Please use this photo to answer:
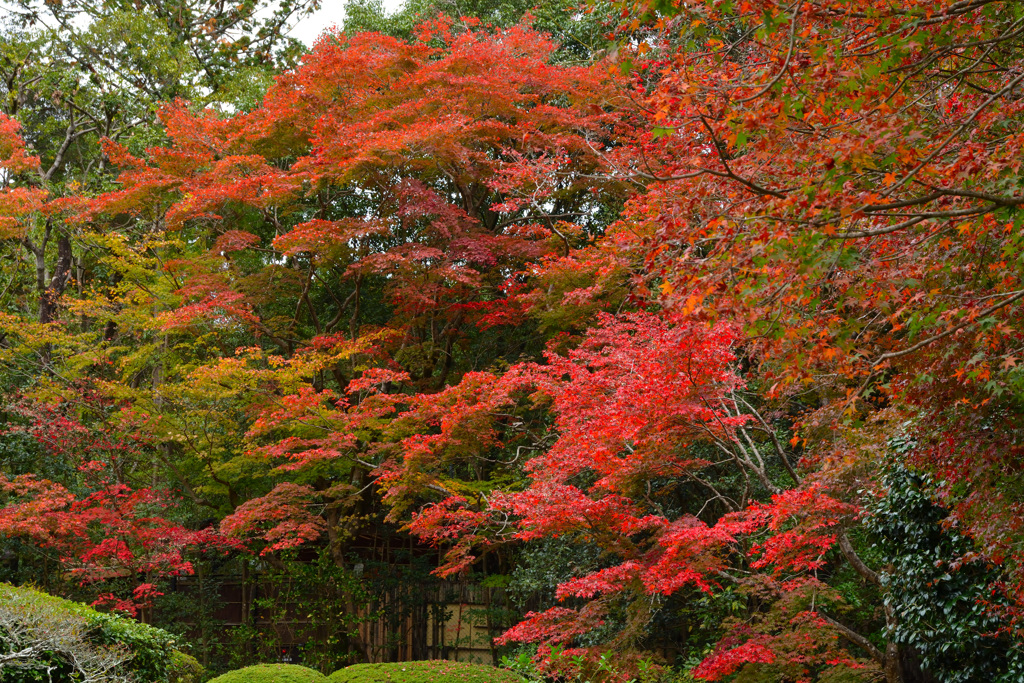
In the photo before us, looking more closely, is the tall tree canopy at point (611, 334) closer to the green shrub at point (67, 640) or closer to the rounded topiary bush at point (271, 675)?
the rounded topiary bush at point (271, 675)

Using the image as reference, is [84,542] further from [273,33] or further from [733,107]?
[733,107]

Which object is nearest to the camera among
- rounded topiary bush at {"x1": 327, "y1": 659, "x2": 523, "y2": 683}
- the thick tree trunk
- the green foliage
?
the green foliage

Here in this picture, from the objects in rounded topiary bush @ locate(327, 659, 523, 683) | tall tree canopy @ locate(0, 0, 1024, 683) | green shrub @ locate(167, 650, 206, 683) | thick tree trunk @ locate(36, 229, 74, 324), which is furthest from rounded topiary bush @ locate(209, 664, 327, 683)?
thick tree trunk @ locate(36, 229, 74, 324)

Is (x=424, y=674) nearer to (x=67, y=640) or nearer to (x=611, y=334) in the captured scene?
(x=67, y=640)

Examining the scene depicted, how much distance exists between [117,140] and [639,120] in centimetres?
960

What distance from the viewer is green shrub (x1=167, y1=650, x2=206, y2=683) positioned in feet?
27.0

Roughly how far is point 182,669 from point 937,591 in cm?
740

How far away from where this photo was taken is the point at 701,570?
7.13 metres

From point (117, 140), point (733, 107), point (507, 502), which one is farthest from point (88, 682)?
point (117, 140)

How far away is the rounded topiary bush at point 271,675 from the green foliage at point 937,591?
496cm

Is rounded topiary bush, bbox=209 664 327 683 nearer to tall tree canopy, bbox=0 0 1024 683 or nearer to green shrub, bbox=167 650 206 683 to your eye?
green shrub, bbox=167 650 206 683

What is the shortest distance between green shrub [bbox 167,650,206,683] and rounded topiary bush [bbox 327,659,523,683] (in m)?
1.88

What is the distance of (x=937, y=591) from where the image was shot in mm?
6066

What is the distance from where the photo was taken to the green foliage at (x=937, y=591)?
18.6 feet
